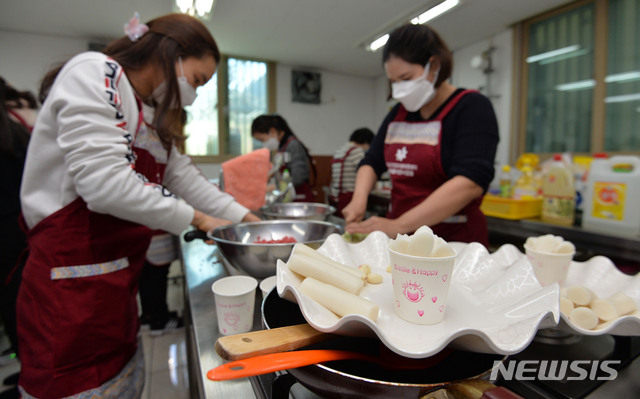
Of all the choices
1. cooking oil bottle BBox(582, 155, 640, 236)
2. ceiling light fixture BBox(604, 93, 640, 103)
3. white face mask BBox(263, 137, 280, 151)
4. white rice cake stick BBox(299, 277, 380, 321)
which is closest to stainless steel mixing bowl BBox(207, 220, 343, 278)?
white rice cake stick BBox(299, 277, 380, 321)

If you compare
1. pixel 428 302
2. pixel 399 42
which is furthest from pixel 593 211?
pixel 428 302

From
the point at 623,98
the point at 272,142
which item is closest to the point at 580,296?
the point at 272,142

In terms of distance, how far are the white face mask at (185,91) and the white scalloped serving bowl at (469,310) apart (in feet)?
2.91

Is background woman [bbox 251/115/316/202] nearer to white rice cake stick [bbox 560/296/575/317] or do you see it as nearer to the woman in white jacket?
the woman in white jacket

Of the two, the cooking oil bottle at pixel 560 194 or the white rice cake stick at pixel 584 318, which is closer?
the white rice cake stick at pixel 584 318

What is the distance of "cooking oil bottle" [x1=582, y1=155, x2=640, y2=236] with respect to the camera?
1.75 metres

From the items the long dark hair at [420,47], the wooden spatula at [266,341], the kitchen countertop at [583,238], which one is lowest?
the kitchen countertop at [583,238]

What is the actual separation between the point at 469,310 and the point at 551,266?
0.31m

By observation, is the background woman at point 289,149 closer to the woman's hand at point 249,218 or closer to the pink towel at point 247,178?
the pink towel at point 247,178

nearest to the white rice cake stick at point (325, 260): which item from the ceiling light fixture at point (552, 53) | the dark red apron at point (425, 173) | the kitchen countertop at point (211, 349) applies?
the kitchen countertop at point (211, 349)

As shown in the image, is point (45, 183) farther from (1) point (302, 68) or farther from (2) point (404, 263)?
(1) point (302, 68)

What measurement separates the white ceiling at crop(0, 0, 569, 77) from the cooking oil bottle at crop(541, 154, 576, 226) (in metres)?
2.22

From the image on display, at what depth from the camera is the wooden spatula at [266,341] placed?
39cm

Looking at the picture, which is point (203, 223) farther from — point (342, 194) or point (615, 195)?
point (342, 194)
